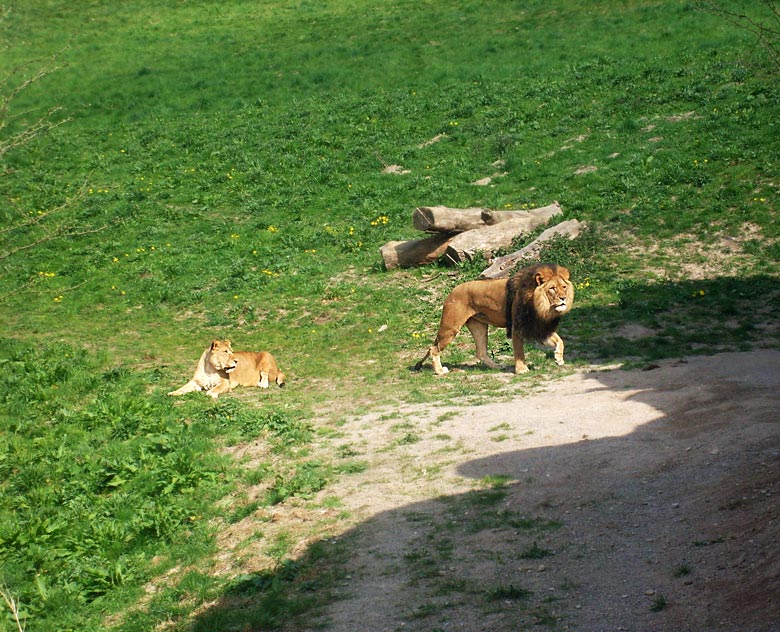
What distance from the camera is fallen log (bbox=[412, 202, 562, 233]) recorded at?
2006 centimetres

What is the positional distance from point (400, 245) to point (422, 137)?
8.72 metres

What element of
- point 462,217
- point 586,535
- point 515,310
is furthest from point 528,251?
point 586,535

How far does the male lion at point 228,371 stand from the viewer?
1469 centimetres

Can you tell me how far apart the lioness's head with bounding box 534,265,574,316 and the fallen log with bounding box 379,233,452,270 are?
6380mm

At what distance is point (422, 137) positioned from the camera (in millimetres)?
28516

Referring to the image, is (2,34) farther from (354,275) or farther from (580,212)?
(580,212)

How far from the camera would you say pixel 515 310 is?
560 inches

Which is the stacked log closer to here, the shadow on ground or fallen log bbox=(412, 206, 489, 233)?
fallen log bbox=(412, 206, 489, 233)

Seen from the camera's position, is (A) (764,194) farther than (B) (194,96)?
No

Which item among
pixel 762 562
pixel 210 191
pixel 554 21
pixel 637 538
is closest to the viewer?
pixel 762 562


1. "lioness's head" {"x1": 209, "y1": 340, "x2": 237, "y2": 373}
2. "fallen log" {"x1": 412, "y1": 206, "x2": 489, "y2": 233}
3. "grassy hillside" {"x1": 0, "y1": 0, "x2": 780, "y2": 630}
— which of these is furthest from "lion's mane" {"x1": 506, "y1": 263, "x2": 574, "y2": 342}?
"fallen log" {"x1": 412, "y1": 206, "x2": 489, "y2": 233}

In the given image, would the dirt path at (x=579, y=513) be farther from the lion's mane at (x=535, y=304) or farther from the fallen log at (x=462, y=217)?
the fallen log at (x=462, y=217)

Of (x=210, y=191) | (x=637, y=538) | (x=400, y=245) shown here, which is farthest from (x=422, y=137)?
(x=637, y=538)

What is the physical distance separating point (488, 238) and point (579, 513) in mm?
11894
